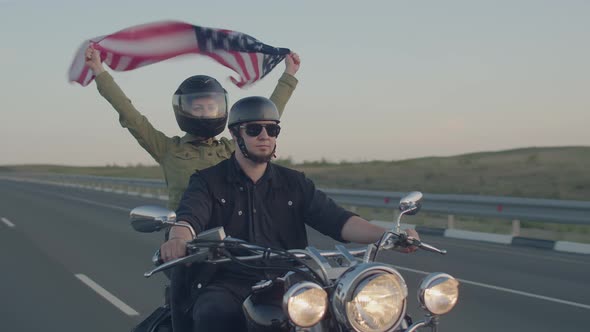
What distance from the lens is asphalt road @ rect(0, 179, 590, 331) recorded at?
8062mm

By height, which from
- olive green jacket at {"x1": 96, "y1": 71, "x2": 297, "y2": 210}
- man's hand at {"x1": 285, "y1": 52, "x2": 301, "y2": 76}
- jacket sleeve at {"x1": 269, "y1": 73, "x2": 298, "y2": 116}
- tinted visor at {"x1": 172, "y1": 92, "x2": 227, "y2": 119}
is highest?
man's hand at {"x1": 285, "y1": 52, "x2": 301, "y2": 76}

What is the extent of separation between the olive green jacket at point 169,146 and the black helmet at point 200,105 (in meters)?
0.15

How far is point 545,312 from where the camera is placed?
8.41 metres

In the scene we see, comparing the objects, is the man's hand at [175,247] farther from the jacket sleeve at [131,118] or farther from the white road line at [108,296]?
the white road line at [108,296]

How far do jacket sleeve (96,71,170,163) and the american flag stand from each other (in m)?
1.73

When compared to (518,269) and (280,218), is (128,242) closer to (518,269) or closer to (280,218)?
(518,269)

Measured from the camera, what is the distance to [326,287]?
3.06m

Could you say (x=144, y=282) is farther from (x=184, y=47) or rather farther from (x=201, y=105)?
(x=201, y=105)

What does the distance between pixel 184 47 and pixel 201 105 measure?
7.42ft

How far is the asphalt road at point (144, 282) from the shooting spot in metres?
8.06

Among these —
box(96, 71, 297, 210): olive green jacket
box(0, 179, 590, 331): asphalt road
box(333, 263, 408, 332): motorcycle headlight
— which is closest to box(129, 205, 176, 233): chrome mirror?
box(333, 263, 408, 332): motorcycle headlight

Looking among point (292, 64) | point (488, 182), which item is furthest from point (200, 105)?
point (488, 182)

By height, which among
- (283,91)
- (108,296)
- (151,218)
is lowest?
(108,296)

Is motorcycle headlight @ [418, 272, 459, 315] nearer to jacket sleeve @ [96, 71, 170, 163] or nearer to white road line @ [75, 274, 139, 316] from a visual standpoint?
jacket sleeve @ [96, 71, 170, 163]
